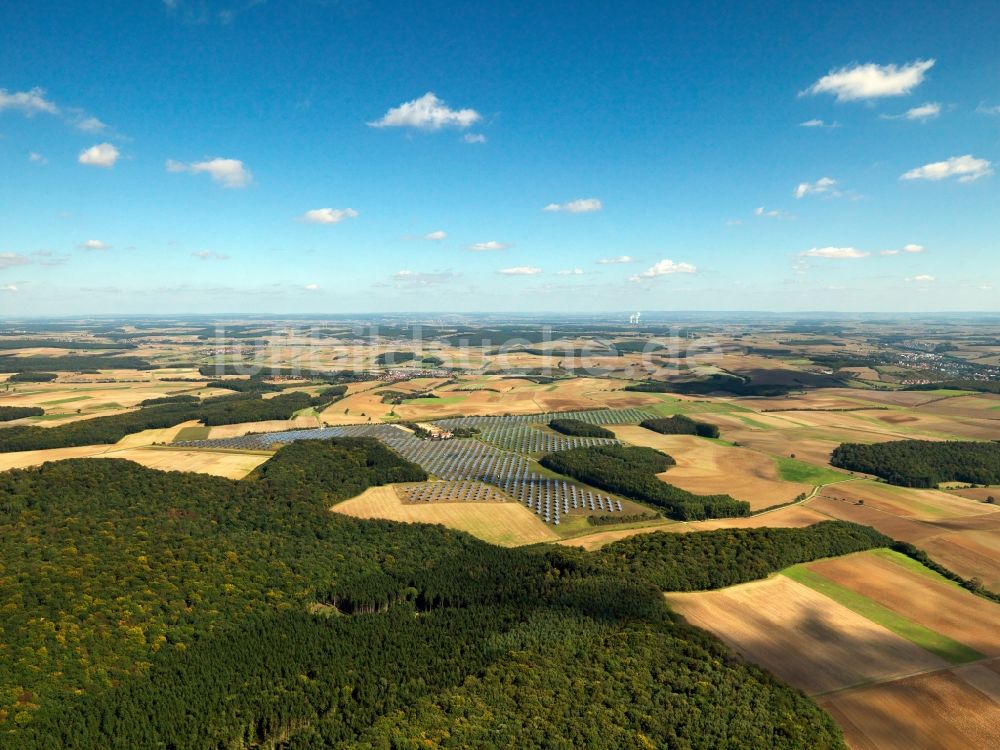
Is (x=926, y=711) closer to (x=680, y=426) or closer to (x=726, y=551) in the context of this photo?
(x=726, y=551)

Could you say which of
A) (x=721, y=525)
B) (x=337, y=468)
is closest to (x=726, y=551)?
(x=721, y=525)

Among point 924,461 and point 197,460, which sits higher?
point 197,460

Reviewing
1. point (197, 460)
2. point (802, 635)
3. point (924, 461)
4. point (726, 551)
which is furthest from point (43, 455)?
point (924, 461)

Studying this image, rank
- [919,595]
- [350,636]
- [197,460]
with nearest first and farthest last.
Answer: [350,636]
[919,595]
[197,460]

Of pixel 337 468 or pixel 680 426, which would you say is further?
pixel 680 426

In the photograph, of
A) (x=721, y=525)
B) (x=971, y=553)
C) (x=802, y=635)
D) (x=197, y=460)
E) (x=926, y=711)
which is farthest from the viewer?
(x=197, y=460)

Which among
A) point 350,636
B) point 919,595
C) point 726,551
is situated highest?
point 726,551
